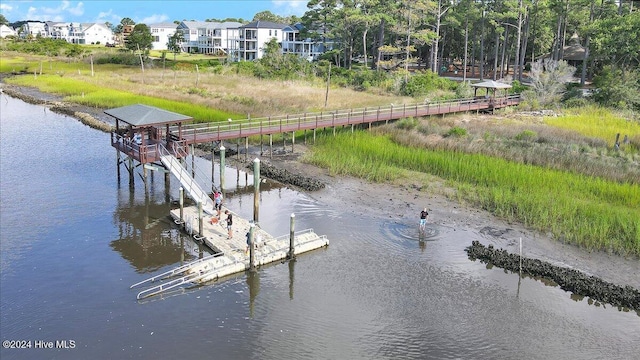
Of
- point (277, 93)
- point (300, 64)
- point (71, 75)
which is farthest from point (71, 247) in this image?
Answer: point (71, 75)

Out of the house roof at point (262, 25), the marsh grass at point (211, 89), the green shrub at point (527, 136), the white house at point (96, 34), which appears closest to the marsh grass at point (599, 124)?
the green shrub at point (527, 136)

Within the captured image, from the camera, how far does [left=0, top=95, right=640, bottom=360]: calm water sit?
15227mm

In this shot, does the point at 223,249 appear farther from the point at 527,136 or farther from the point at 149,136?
the point at 527,136

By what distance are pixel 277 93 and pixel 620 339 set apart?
1848 inches

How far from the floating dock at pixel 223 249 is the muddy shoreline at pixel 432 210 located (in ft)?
18.8

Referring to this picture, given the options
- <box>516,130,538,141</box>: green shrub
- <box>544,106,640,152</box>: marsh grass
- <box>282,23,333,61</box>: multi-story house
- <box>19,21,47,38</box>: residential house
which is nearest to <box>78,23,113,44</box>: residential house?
<box>19,21,47,38</box>: residential house

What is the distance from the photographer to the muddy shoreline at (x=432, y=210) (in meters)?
20.6

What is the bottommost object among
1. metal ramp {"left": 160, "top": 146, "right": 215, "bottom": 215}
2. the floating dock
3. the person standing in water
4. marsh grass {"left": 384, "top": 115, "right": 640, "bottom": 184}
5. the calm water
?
the calm water

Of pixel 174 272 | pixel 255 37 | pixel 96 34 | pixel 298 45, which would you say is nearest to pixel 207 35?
pixel 255 37

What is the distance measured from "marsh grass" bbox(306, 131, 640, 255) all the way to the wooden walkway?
7.54 feet

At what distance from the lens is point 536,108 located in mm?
51312

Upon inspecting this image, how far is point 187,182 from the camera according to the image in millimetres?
25500

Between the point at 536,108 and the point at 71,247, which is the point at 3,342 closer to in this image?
the point at 71,247

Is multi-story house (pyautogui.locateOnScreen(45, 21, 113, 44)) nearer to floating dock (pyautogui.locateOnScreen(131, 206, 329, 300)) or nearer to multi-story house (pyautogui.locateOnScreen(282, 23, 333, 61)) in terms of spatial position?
multi-story house (pyautogui.locateOnScreen(282, 23, 333, 61))
